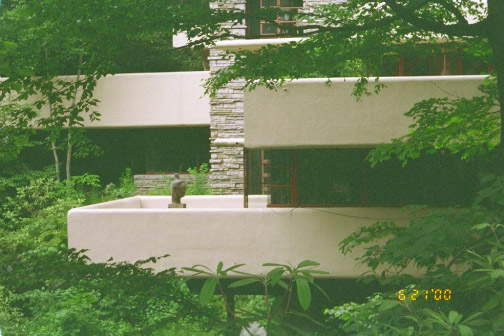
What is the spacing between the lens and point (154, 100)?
48.3 feet

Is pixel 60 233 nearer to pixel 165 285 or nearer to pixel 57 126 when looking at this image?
pixel 57 126

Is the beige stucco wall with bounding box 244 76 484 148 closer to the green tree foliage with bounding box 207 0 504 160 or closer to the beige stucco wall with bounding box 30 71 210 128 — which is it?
the green tree foliage with bounding box 207 0 504 160

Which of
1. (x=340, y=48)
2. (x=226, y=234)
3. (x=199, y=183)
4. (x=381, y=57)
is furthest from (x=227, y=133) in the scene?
(x=340, y=48)

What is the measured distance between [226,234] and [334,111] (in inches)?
83.5

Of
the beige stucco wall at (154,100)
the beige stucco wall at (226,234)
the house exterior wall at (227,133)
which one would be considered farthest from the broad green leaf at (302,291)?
the beige stucco wall at (154,100)

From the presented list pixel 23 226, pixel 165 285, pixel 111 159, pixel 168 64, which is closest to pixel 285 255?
pixel 165 285

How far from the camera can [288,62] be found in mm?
6125

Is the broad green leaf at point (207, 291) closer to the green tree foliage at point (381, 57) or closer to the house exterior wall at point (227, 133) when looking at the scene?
the green tree foliage at point (381, 57)

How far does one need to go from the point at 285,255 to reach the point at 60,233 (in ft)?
17.0

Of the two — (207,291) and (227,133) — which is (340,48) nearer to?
(207,291)

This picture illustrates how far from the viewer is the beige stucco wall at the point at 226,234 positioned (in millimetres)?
7852

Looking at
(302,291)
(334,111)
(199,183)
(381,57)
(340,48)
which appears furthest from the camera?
(199,183)

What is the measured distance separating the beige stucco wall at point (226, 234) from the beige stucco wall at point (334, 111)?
976mm

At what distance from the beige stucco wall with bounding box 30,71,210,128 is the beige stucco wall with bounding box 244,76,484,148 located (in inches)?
279
